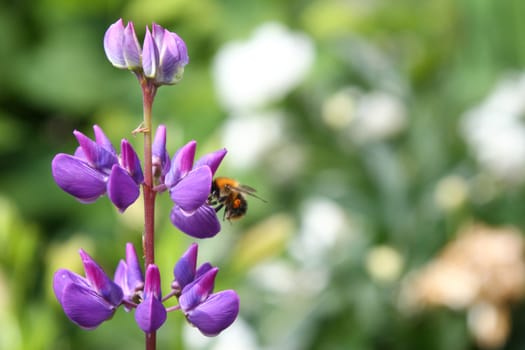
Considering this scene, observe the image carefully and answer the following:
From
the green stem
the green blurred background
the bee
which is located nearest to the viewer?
the green stem

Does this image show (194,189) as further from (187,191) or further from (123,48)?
(123,48)

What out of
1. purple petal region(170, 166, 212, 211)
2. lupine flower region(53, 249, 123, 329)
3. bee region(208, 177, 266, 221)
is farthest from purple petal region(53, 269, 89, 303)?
bee region(208, 177, 266, 221)

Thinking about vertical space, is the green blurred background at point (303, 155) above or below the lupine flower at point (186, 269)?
below

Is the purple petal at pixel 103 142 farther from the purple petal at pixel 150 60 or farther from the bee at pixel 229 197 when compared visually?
the bee at pixel 229 197

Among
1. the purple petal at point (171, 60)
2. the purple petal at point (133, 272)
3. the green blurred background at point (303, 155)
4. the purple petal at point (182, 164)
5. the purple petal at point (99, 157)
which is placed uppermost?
the purple petal at point (171, 60)

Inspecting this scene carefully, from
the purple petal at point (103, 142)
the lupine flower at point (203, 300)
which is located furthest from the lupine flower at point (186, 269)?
the purple petal at point (103, 142)

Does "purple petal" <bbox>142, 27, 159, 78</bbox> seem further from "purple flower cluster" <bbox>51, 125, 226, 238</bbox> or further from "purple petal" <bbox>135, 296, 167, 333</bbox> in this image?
"purple petal" <bbox>135, 296, 167, 333</bbox>
